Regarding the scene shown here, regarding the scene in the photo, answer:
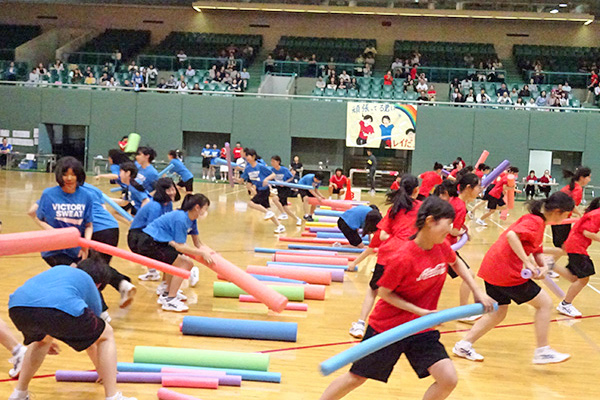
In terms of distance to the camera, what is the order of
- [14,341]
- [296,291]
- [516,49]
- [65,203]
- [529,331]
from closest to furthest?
[14,341]
[65,203]
[529,331]
[296,291]
[516,49]

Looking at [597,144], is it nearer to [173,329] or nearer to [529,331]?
[529,331]

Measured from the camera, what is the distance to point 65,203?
5.84 metres

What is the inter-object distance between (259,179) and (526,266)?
8741 mm

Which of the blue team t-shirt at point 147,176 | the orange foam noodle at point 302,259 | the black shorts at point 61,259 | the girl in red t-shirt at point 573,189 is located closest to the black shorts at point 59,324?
the black shorts at point 61,259

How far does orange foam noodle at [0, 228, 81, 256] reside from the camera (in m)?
3.61

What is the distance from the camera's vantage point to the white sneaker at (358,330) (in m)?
6.46

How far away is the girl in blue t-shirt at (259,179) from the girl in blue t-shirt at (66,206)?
743 cm

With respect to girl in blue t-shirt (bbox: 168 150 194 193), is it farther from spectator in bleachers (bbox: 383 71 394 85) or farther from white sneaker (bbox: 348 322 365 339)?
spectator in bleachers (bbox: 383 71 394 85)

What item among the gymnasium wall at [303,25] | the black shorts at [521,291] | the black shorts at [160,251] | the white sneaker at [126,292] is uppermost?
the gymnasium wall at [303,25]

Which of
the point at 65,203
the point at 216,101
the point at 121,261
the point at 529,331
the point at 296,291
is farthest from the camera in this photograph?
the point at 216,101

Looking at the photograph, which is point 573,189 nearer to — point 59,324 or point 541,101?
point 59,324

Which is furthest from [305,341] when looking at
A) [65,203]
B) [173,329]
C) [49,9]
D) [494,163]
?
[49,9]

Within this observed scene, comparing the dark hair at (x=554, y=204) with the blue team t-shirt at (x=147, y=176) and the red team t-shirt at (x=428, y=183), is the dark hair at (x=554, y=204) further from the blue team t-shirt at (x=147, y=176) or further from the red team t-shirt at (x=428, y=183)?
the blue team t-shirt at (x=147, y=176)

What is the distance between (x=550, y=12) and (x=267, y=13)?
1445cm
